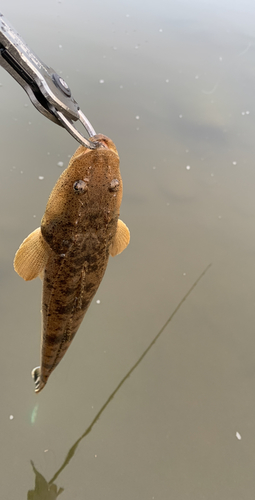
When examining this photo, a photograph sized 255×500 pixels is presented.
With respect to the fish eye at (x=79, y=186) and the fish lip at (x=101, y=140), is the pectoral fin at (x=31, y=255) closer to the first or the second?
the fish eye at (x=79, y=186)

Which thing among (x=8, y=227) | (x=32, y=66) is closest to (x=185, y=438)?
(x=8, y=227)

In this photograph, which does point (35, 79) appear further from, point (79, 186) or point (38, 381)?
point (38, 381)

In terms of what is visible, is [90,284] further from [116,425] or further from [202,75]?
[202,75]

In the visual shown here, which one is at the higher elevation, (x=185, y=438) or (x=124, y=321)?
(x=124, y=321)

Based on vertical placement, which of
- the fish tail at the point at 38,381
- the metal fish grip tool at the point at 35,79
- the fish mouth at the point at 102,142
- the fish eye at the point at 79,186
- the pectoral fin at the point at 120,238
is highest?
the metal fish grip tool at the point at 35,79

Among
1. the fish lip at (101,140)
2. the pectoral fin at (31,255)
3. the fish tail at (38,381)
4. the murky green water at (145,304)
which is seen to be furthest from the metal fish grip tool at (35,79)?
the murky green water at (145,304)
